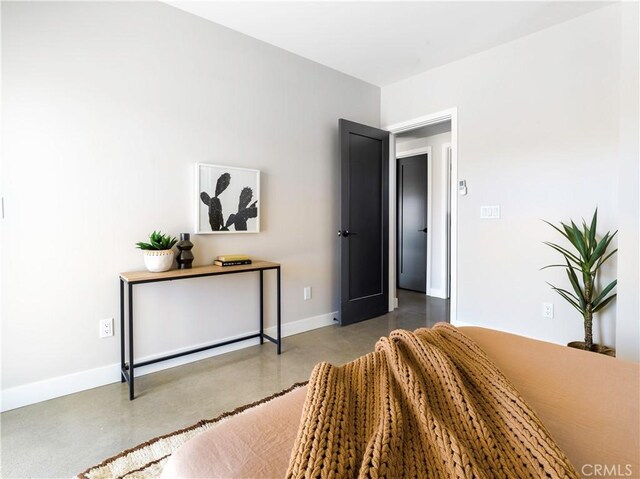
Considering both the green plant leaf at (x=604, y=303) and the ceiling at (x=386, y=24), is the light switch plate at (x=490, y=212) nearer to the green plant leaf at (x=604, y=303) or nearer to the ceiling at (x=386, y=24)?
the green plant leaf at (x=604, y=303)

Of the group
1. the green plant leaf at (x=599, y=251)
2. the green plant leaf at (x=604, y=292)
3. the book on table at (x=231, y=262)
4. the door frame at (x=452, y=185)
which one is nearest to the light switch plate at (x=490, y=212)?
the door frame at (x=452, y=185)

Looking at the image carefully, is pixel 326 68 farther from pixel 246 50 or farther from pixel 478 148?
pixel 478 148

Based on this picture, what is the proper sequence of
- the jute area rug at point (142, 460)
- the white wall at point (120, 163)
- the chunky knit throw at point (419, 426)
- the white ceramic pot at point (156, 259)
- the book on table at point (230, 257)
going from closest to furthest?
the chunky knit throw at point (419, 426) → the jute area rug at point (142, 460) → the white wall at point (120, 163) → the white ceramic pot at point (156, 259) → the book on table at point (230, 257)

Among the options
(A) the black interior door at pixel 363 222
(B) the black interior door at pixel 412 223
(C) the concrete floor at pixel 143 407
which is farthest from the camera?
(B) the black interior door at pixel 412 223

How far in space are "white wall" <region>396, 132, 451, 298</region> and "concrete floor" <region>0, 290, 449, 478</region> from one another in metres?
2.33

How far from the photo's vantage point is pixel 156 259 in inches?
86.6

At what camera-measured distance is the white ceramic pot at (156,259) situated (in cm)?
220

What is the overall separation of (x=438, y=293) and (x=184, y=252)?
376 centimetres

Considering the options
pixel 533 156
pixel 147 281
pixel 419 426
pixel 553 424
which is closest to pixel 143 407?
pixel 147 281

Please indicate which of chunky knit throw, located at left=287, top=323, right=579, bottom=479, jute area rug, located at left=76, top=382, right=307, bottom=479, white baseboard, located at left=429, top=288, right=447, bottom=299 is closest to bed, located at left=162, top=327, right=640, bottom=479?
chunky knit throw, located at left=287, top=323, right=579, bottom=479

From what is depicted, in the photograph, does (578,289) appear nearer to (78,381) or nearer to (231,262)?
(231,262)

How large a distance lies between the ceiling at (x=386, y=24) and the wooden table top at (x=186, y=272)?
1892 millimetres

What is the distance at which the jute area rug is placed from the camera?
1401 millimetres

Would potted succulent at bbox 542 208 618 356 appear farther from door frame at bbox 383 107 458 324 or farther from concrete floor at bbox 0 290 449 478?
concrete floor at bbox 0 290 449 478
